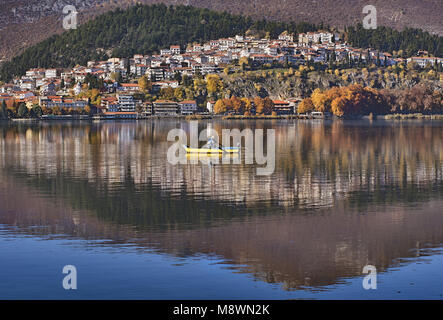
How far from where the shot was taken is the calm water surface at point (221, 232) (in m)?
12.7

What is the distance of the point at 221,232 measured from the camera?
16.9 m

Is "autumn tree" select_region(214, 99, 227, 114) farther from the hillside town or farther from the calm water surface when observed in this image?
the calm water surface

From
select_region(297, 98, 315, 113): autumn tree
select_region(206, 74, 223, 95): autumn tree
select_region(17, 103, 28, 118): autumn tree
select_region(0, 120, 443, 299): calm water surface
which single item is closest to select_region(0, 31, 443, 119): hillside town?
select_region(206, 74, 223, 95): autumn tree

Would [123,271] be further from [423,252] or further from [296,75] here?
[296,75]

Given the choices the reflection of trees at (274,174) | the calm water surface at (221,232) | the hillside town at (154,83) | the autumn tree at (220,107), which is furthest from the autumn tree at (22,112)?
the calm water surface at (221,232)

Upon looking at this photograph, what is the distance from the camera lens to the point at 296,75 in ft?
569

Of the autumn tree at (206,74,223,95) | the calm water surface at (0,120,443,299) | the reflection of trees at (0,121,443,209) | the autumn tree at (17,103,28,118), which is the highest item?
the autumn tree at (206,74,223,95)

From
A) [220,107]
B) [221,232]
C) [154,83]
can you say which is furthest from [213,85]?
[221,232]

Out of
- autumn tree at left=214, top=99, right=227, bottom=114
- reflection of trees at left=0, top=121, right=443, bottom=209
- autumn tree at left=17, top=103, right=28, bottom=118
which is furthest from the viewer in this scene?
autumn tree at left=214, top=99, right=227, bottom=114

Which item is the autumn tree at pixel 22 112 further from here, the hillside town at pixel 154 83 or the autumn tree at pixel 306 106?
the autumn tree at pixel 306 106

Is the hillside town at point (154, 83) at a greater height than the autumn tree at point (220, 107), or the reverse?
the hillside town at point (154, 83)

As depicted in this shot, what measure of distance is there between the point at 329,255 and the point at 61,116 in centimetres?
12987

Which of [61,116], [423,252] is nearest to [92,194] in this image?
[423,252]

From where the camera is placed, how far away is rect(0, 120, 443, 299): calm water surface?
12.7m
